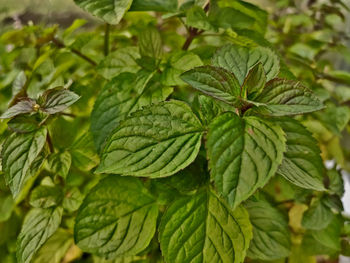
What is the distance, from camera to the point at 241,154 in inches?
14.1

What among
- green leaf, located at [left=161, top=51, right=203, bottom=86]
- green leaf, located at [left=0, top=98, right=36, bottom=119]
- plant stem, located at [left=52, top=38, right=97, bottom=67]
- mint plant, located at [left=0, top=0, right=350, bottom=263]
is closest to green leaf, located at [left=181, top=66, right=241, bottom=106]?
mint plant, located at [left=0, top=0, right=350, bottom=263]

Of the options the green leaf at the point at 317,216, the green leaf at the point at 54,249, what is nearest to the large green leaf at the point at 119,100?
the green leaf at the point at 54,249

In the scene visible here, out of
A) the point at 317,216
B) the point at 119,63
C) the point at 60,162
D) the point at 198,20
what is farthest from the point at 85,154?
the point at 317,216

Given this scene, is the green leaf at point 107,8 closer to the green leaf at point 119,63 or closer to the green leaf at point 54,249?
the green leaf at point 119,63

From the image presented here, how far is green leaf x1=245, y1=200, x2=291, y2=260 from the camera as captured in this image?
542 millimetres

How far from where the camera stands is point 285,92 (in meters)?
0.42

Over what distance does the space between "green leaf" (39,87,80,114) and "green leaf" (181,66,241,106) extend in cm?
15

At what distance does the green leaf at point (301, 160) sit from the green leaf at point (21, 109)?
33 centimetres

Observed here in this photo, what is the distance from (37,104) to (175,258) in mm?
275

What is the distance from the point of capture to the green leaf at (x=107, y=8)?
50cm

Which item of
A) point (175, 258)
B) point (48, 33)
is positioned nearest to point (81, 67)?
point (48, 33)

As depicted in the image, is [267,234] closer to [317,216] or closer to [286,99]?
[317,216]

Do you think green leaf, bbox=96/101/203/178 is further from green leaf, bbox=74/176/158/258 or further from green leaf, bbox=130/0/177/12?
green leaf, bbox=130/0/177/12

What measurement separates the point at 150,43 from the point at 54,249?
383 millimetres
